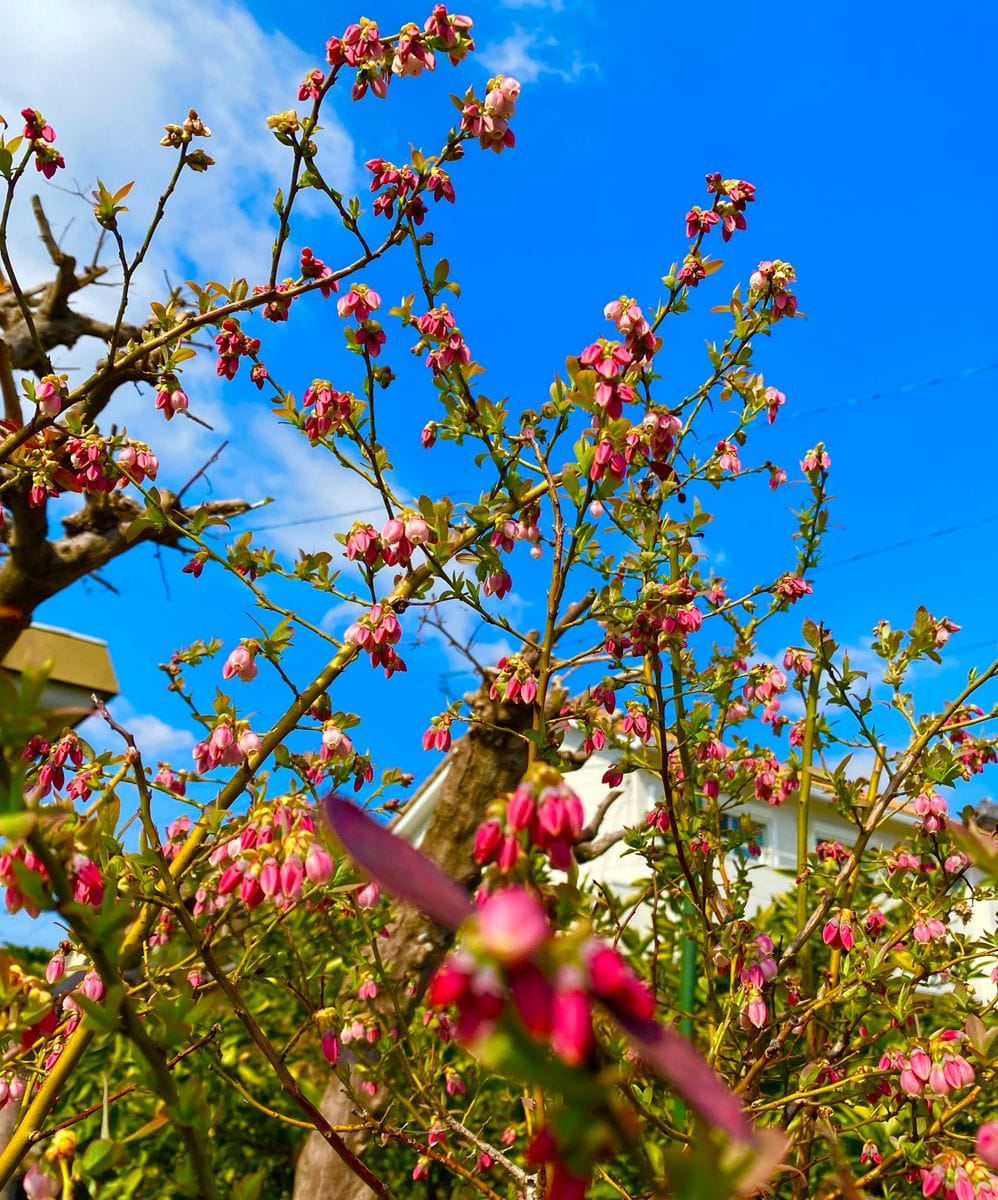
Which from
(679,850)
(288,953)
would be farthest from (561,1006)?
(288,953)

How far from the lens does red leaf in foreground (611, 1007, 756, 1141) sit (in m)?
0.41

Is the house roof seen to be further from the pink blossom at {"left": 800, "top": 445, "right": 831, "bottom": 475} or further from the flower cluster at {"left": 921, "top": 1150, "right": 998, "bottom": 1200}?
the flower cluster at {"left": 921, "top": 1150, "right": 998, "bottom": 1200}

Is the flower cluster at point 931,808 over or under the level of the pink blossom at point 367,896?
over

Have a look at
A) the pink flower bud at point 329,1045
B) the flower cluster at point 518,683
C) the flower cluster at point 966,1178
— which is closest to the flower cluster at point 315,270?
the flower cluster at point 518,683

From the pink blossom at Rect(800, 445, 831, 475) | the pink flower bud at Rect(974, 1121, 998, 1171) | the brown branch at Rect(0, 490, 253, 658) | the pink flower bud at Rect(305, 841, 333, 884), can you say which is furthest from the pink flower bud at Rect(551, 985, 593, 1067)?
the brown branch at Rect(0, 490, 253, 658)

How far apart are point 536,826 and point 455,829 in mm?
4068

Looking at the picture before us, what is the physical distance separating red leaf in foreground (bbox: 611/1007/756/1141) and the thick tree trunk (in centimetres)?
370

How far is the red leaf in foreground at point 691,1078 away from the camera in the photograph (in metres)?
0.41

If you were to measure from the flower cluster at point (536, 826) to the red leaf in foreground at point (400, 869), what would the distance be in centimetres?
14

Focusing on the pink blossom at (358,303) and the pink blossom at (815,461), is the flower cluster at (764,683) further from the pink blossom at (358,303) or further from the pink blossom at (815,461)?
the pink blossom at (358,303)

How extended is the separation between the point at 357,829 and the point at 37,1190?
48.2 inches

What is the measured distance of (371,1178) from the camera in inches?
55.2

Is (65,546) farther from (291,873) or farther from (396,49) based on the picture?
(291,873)

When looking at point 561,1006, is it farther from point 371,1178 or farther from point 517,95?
point 517,95
